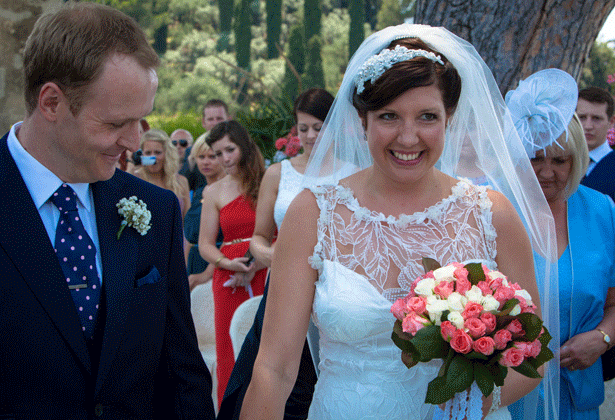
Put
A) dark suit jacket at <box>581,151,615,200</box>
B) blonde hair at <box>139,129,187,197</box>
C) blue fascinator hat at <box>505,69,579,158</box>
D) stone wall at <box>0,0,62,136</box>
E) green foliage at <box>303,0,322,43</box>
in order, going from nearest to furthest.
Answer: blue fascinator hat at <box>505,69,579,158</box>
stone wall at <box>0,0,62,136</box>
dark suit jacket at <box>581,151,615,200</box>
blonde hair at <box>139,129,187,197</box>
green foliage at <box>303,0,322,43</box>

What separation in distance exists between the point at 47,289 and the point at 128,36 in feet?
2.52

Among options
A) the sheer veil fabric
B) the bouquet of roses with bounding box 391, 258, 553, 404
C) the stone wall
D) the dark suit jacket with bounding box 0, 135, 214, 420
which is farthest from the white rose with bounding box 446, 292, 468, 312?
the stone wall

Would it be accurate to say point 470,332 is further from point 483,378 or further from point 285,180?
point 285,180

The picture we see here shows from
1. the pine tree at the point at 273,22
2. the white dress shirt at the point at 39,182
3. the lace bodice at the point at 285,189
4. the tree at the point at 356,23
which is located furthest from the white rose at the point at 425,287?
the pine tree at the point at 273,22

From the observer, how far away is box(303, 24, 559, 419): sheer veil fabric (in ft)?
7.29

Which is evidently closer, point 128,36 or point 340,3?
point 128,36

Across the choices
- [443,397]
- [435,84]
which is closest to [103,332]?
[443,397]

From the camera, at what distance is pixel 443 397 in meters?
1.62

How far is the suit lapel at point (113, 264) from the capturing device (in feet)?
5.37

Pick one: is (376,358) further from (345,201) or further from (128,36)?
(128,36)

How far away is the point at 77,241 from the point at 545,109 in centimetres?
209

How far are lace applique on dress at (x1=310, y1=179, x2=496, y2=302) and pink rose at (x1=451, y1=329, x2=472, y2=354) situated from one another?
0.48 meters

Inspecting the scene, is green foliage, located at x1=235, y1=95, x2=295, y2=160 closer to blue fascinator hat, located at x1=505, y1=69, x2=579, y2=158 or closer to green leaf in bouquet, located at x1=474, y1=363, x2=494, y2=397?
blue fascinator hat, located at x1=505, y1=69, x2=579, y2=158

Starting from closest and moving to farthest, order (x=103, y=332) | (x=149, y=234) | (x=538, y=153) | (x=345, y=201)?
1. (x=103, y=332)
2. (x=149, y=234)
3. (x=345, y=201)
4. (x=538, y=153)
